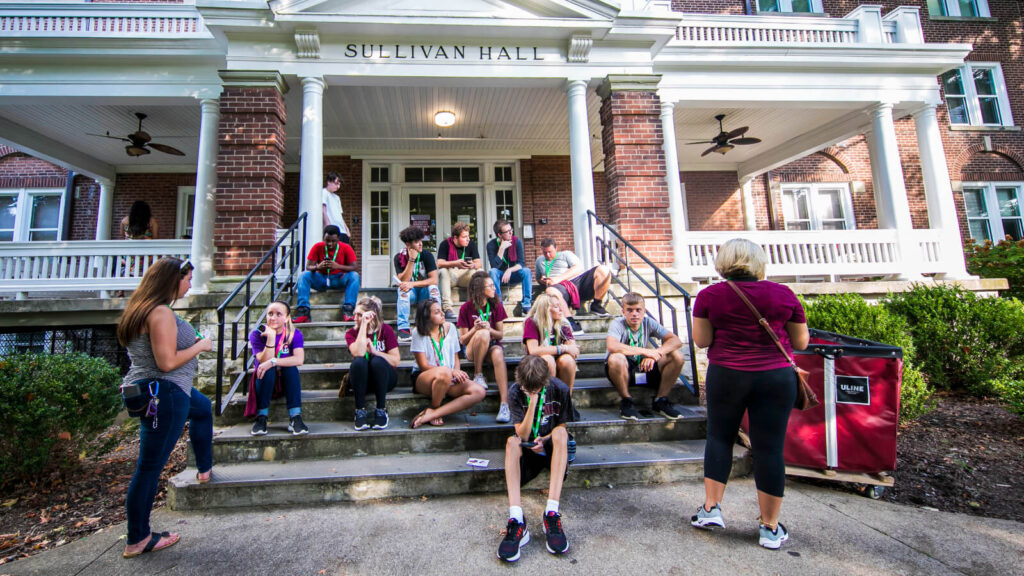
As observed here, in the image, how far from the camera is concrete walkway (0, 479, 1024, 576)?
7.41ft

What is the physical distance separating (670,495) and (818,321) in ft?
10.9

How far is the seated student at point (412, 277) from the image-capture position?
5.09m

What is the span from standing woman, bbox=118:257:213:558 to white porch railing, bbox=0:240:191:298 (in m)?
5.28

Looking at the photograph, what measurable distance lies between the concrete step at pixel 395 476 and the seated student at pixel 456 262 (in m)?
2.69

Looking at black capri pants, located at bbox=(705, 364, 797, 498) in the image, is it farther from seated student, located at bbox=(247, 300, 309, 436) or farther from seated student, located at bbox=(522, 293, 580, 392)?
seated student, located at bbox=(247, 300, 309, 436)

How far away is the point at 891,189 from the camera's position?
784cm

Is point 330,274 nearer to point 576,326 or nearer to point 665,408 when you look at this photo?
point 576,326

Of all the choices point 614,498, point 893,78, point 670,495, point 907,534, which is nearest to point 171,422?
point 614,498

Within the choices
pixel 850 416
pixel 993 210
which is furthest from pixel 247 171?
pixel 993 210

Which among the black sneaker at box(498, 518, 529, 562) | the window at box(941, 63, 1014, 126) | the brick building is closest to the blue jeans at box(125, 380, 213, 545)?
the black sneaker at box(498, 518, 529, 562)

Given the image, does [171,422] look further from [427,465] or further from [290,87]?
[290,87]

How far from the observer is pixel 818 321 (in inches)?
202

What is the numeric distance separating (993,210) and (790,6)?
24.0 feet

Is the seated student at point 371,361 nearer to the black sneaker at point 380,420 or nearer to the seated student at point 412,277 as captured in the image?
the black sneaker at point 380,420
